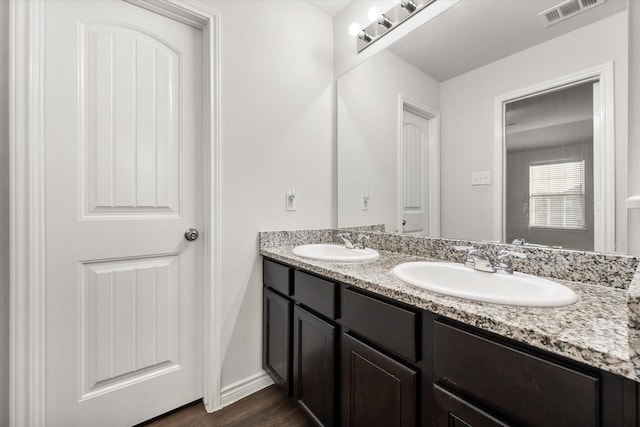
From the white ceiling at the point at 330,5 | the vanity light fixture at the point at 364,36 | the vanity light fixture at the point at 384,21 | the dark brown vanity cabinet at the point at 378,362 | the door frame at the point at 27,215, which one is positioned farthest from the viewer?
the white ceiling at the point at 330,5

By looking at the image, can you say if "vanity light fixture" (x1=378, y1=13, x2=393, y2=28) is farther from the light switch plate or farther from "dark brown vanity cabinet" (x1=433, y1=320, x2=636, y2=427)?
"dark brown vanity cabinet" (x1=433, y1=320, x2=636, y2=427)

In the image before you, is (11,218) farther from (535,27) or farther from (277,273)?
(535,27)

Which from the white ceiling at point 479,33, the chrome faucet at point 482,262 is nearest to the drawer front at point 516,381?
the chrome faucet at point 482,262

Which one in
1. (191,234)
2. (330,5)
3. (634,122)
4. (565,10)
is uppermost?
(330,5)

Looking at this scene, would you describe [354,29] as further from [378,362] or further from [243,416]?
[243,416]

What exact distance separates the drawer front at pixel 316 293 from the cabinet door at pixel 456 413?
45 centimetres

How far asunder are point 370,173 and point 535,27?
981mm

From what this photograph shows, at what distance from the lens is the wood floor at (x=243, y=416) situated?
1.36 meters

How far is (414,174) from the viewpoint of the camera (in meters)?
1.47

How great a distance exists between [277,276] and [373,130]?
1.06 m

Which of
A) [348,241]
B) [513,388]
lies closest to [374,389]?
[513,388]

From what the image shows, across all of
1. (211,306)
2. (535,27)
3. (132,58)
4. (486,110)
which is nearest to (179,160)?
(132,58)

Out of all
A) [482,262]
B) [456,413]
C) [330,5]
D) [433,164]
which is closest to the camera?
[456,413]

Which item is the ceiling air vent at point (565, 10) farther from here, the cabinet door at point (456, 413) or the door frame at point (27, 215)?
the door frame at point (27, 215)
